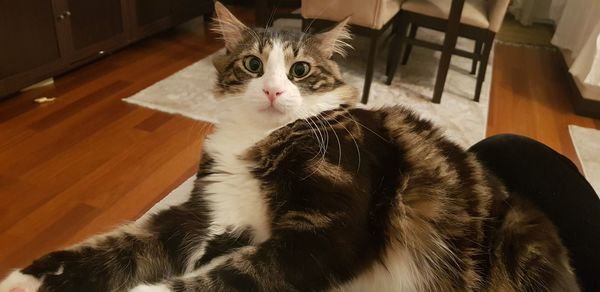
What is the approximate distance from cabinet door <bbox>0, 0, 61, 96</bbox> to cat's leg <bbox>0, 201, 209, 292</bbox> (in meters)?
1.94

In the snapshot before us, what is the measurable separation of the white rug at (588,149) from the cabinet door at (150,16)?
2.93 metres

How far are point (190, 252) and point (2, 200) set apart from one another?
121 centimetres

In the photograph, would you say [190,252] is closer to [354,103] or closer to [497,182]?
[354,103]

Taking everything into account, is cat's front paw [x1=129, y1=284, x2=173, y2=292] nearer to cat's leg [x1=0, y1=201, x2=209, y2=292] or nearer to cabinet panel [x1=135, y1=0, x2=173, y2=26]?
cat's leg [x1=0, y1=201, x2=209, y2=292]

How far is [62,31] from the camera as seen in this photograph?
2809 mm

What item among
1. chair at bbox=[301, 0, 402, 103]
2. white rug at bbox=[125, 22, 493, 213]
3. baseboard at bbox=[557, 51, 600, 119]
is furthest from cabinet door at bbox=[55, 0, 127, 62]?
baseboard at bbox=[557, 51, 600, 119]

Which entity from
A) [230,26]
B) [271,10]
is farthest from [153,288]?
[271,10]

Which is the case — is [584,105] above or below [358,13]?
below

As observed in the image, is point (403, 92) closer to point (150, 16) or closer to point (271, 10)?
point (271, 10)

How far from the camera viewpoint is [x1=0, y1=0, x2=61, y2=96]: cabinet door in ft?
8.13

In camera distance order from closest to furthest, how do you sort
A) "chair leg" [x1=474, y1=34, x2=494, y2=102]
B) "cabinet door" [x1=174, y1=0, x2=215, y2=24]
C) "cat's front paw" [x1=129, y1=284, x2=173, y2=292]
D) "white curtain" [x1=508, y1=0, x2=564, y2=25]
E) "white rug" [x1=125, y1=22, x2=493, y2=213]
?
"cat's front paw" [x1=129, y1=284, x2=173, y2=292]
"white rug" [x1=125, y1=22, x2=493, y2=213]
"chair leg" [x1=474, y1=34, x2=494, y2=102]
"cabinet door" [x1=174, y1=0, x2=215, y2=24]
"white curtain" [x1=508, y1=0, x2=564, y2=25]

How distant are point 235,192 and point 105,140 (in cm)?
150

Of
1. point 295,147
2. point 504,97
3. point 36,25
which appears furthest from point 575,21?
point 36,25

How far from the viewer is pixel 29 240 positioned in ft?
5.46
